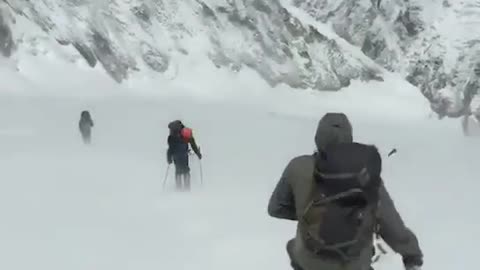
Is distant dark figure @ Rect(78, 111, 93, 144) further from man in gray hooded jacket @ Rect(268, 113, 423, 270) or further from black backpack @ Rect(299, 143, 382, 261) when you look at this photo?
black backpack @ Rect(299, 143, 382, 261)

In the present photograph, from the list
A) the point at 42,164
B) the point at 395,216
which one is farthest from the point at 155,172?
the point at 395,216

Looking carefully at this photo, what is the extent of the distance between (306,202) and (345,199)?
9.5 inches

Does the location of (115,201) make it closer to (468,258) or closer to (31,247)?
(31,247)

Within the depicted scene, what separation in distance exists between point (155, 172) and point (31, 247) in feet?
27.8

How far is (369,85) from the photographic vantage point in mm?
74125

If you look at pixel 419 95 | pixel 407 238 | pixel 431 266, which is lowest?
pixel 431 266

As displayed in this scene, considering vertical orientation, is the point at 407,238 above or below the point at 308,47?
below

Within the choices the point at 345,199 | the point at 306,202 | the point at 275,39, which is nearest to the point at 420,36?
the point at 275,39

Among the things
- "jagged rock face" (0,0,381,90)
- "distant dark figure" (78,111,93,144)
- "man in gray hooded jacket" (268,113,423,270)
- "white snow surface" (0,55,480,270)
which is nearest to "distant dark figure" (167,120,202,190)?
"white snow surface" (0,55,480,270)

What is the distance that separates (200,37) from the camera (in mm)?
64875

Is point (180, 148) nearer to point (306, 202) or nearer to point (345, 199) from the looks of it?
point (306, 202)

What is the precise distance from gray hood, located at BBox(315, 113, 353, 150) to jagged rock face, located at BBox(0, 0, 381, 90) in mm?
50476

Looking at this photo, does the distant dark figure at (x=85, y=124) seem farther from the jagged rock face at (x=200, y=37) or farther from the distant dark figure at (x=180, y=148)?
the jagged rock face at (x=200, y=37)

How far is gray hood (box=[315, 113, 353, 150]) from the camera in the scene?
3664 mm
